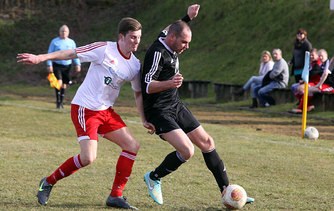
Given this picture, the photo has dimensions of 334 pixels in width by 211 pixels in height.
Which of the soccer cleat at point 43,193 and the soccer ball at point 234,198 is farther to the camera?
the soccer cleat at point 43,193

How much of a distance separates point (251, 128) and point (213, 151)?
8305mm

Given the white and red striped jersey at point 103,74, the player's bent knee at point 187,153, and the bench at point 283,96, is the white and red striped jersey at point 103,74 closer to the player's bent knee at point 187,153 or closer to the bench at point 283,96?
the player's bent knee at point 187,153

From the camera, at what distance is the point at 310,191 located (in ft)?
28.1

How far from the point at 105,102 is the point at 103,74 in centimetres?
27

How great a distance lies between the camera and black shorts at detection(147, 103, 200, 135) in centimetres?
748

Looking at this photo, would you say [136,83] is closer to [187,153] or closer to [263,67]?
[187,153]

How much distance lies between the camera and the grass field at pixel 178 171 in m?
7.74

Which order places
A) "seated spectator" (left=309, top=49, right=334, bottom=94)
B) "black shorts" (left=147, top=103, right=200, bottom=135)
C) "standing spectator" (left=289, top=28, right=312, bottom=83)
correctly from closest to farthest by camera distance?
"black shorts" (left=147, top=103, right=200, bottom=135) → "seated spectator" (left=309, top=49, right=334, bottom=94) → "standing spectator" (left=289, top=28, right=312, bottom=83)

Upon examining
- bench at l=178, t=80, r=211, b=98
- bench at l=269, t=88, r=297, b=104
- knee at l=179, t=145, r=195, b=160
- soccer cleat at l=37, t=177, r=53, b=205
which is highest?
knee at l=179, t=145, r=195, b=160

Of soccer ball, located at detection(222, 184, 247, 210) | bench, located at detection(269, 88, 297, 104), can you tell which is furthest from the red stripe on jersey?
bench, located at detection(269, 88, 297, 104)

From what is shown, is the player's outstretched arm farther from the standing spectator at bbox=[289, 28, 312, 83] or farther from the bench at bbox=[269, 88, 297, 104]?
the bench at bbox=[269, 88, 297, 104]

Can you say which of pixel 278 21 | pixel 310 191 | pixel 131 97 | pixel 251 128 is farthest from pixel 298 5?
pixel 310 191

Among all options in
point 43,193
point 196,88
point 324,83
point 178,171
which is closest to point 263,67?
point 324,83

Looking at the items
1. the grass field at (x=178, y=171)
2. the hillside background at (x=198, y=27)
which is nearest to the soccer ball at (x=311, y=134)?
the grass field at (x=178, y=171)
